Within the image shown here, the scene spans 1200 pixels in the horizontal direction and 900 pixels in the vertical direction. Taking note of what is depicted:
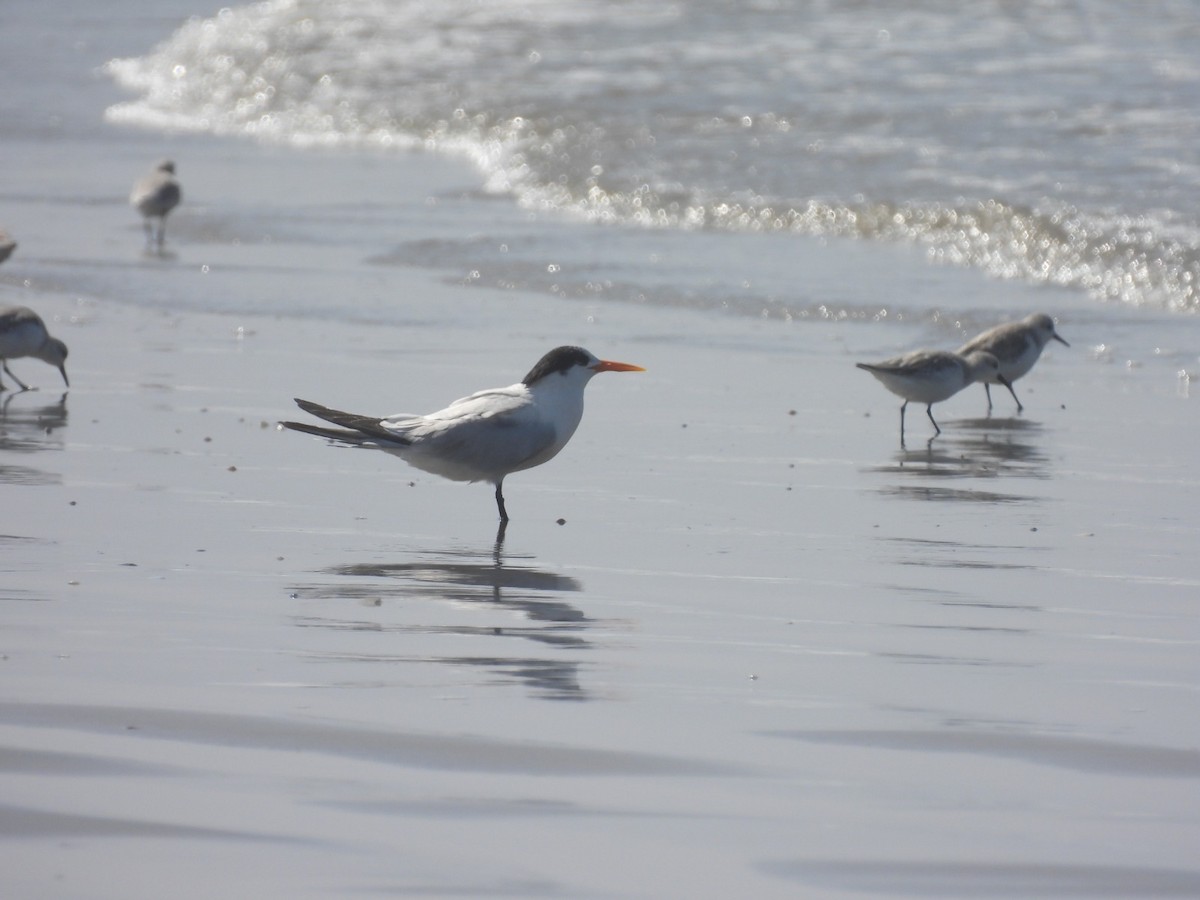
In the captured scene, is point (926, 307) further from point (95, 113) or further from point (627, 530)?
point (95, 113)

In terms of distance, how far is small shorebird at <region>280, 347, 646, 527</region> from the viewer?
6.61 meters

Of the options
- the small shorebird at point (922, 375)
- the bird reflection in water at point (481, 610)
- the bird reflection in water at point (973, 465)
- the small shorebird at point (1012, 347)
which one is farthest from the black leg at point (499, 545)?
the small shorebird at point (1012, 347)

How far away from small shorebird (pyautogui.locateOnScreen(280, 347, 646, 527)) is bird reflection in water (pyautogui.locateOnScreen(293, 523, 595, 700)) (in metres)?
0.44

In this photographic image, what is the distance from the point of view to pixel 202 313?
11.4m

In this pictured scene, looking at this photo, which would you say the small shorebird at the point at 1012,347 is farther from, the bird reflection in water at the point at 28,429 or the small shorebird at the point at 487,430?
the bird reflection in water at the point at 28,429

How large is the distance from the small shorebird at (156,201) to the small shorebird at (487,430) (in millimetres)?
8350

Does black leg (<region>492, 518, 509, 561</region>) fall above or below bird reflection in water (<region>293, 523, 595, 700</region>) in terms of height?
above

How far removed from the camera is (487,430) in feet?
21.7

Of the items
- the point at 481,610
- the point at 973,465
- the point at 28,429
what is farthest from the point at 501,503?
the point at 28,429

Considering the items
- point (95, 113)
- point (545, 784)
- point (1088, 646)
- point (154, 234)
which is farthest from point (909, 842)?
point (95, 113)

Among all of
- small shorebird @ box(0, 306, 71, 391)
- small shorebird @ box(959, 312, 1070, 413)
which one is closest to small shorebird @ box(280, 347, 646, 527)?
small shorebird @ box(0, 306, 71, 391)

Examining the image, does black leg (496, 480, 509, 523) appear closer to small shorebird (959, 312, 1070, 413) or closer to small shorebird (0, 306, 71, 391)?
small shorebird (0, 306, 71, 391)

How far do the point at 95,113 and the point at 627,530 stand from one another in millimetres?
19798

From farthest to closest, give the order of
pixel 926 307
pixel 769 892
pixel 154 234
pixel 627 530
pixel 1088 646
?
1. pixel 154 234
2. pixel 926 307
3. pixel 627 530
4. pixel 1088 646
5. pixel 769 892
